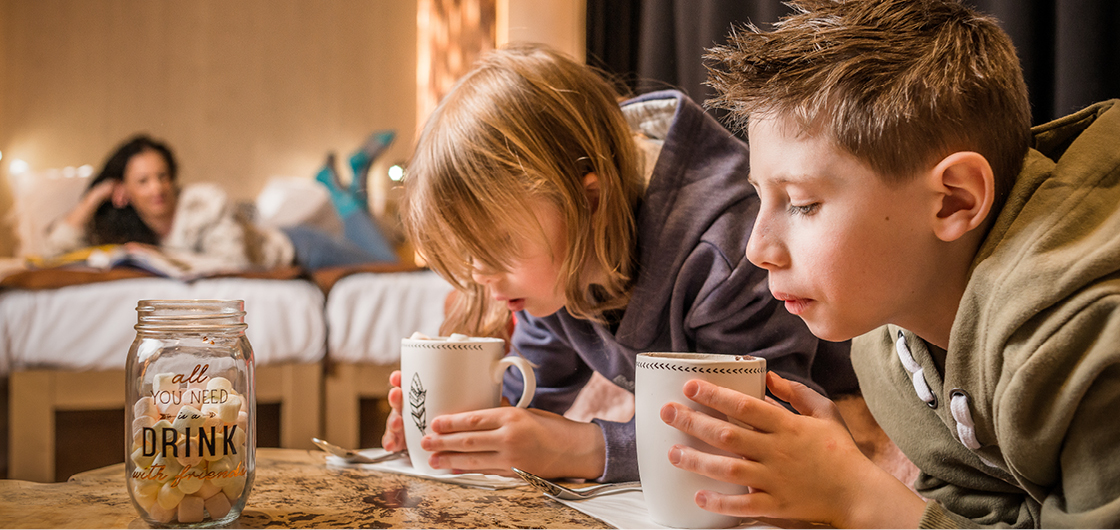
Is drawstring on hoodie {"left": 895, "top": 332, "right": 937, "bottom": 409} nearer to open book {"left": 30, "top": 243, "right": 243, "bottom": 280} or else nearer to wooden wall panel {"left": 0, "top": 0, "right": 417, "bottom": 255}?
open book {"left": 30, "top": 243, "right": 243, "bottom": 280}

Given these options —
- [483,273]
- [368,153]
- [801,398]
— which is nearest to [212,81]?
[368,153]

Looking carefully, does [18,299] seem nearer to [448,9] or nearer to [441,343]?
[441,343]

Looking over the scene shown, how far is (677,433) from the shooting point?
440 mm

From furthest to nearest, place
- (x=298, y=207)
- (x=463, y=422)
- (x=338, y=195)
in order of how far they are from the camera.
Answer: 1. (x=338, y=195)
2. (x=298, y=207)
3. (x=463, y=422)

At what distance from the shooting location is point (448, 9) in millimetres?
3246

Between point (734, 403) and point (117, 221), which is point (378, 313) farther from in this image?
point (734, 403)

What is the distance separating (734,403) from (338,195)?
286 centimetres

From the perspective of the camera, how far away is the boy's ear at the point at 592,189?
0.80m

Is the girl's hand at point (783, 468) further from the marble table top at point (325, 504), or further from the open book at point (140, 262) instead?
the open book at point (140, 262)

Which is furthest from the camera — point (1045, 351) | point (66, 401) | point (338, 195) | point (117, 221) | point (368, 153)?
point (368, 153)

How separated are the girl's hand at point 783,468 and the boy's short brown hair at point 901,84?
0.17 m

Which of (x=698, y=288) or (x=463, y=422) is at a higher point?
(x=698, y=288)

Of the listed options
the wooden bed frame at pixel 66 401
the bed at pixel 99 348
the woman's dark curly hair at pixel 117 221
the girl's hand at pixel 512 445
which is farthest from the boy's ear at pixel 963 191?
the woman's dark curly hair at pixel 117 221

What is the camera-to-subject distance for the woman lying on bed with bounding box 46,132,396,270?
2.63 metres
